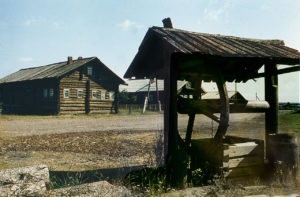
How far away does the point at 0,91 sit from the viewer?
44188 millimetres

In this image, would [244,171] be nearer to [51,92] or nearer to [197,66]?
[197,66]

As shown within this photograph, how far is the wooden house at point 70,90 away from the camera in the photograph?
34219mm

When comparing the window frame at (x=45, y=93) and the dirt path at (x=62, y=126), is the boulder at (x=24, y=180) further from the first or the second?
the window frame at (x=45, y=93)

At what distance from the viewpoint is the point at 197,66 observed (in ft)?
22.6

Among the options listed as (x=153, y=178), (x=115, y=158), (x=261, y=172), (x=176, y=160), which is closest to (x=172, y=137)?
(x=176, y=160)

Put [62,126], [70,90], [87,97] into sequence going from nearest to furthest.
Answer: [62,126] < [70,90] < [87,97]

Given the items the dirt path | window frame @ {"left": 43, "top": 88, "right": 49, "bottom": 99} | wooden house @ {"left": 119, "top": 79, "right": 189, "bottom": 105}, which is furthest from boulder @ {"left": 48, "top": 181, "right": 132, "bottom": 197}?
wooden house @ {"left": 119, "top": 79, "right": 189, "bottom": 105}

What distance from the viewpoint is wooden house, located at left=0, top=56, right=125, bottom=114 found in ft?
112

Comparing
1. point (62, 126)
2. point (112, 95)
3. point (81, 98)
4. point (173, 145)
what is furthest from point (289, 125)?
point (81, 98)

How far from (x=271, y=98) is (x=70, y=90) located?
1157 inches

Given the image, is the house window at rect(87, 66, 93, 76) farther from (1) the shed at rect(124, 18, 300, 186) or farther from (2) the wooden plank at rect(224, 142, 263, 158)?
(2) the wooden plank at rect(224, 142, 263, 158)

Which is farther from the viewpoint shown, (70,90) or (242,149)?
(70,90)

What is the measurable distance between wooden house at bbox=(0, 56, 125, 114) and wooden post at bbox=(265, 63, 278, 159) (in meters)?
27.9

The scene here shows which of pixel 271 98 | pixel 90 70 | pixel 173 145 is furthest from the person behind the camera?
pixel 90 70
